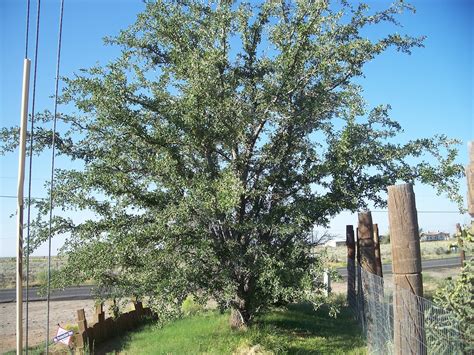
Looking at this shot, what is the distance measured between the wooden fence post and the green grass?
4.60ft

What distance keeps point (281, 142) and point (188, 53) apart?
253cm

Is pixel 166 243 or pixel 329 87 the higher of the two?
pixel 329 87

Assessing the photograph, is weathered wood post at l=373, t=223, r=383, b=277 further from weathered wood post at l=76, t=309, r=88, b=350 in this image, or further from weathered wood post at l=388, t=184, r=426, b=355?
weathered wood post at l=388, t=184, r=426, b=355

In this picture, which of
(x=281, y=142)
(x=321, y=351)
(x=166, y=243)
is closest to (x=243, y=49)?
(x=281, y=142)

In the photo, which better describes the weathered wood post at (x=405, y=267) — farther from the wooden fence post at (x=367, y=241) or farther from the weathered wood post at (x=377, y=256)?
the weathered wood post at (x=377, y=256)

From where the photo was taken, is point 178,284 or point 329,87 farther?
point 329,87

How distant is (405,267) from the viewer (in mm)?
5371

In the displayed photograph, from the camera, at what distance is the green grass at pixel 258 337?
9.80 m

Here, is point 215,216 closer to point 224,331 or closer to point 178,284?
point 178,284

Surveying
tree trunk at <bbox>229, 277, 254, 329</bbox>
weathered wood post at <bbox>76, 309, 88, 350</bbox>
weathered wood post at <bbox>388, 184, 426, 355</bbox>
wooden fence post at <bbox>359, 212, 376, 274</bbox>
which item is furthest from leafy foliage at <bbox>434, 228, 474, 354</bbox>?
weathered wood post at <bbox>76, 309, 88, 350</bbox>

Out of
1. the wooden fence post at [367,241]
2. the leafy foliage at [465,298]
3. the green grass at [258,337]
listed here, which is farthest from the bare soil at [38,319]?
the leafy foliage at [465,298]

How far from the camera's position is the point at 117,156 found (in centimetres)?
1003

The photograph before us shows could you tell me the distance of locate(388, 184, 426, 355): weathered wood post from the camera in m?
5.18

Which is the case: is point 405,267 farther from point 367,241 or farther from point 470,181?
point 367,241
